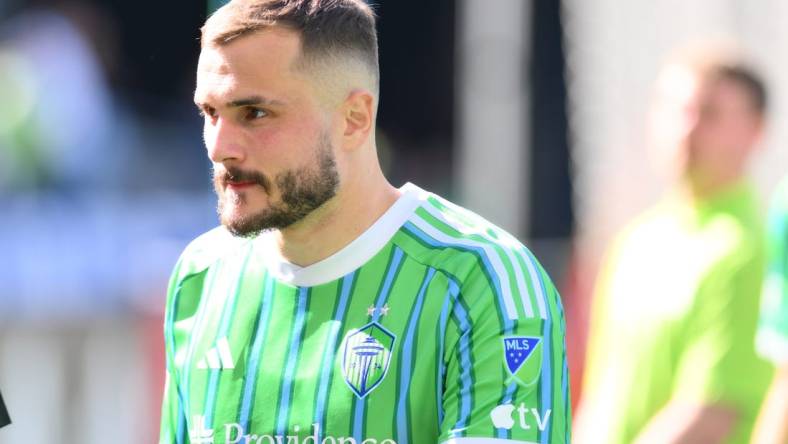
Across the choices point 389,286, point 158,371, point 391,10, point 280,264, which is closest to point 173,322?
point 280,264

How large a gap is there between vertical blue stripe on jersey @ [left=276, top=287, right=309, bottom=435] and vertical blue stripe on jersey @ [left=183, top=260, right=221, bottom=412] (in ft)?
0.85

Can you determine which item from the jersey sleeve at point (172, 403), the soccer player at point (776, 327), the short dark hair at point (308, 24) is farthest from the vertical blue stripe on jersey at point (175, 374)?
the soccer player at point (776, 327)

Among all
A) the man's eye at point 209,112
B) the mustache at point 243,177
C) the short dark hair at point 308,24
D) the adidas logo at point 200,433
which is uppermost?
the short dark hair at point 308,24

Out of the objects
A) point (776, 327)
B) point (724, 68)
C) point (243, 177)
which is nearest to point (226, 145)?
point (243, 177)

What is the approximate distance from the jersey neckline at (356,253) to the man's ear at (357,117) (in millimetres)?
161

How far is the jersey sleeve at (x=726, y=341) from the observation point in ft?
18.0

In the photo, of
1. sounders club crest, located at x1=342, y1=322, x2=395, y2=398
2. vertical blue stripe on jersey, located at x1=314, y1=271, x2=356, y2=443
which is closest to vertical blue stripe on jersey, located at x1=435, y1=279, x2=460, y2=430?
sounders club crest, located at x1=342, y1=322, x2=395, y2=398

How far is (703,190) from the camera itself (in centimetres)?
594

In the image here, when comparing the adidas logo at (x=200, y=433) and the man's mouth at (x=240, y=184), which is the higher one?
the man's mouth at (x=240, y=184)

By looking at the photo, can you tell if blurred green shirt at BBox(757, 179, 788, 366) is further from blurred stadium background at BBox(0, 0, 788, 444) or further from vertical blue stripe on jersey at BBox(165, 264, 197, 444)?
blurred stadium background at BBox(0, 0, 788, 444)

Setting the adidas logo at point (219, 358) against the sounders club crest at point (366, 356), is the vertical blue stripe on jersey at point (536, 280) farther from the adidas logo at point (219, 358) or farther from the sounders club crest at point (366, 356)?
the adidas logo at point (219, 358)

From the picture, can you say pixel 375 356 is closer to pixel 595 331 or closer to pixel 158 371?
pixel 595 331

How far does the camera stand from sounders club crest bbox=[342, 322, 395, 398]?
3391 mm

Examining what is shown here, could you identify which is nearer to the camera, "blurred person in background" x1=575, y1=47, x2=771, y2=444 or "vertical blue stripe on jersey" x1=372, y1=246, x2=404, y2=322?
"vertical blue stripe on jersey" x1=372, y1=246, x2=404, y2=322
